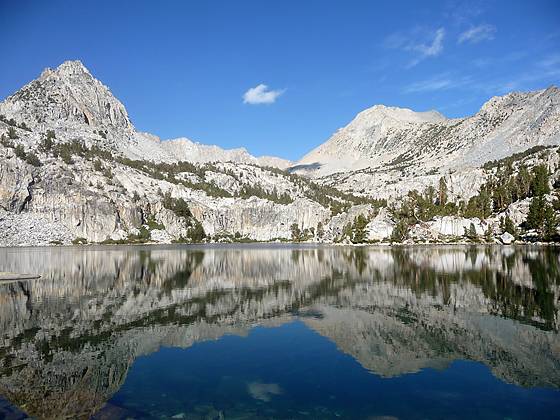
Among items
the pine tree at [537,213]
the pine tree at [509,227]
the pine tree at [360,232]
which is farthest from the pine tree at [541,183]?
the pine tree at [360,232]

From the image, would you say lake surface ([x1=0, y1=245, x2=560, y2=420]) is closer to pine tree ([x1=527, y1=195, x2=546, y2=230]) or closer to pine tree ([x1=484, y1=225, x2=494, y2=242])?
pine tree ([x1=527, y1=195, x2=546, y2=230])

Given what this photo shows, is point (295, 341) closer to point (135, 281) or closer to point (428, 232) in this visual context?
point (135, 281)

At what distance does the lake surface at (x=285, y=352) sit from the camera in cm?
1856

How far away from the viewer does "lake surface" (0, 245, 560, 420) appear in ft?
60.9

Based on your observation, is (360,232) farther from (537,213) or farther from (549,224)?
(549,224)

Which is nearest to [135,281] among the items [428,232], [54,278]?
[54,278]

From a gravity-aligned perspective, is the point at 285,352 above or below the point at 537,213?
below

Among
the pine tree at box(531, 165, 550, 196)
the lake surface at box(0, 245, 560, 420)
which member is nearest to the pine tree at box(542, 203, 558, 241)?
the pine tree at box(531, 165, 550, 196)

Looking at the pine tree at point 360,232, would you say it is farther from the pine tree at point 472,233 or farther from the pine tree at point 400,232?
the pine tree at point 472,233

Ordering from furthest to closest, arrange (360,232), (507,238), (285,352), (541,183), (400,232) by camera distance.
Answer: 1. (360,232)
2. (400,232)
3. (507,238)
4. (541,183)
5. (285,352)

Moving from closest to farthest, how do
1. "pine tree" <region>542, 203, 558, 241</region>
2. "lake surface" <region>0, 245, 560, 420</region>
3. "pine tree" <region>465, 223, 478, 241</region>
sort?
"lake surface" <region>0, 245, 560, 420</region>, "pine tree" <region>542, 203, 558, 241</region>, "pine tree" <region>465, 223, 478, 241</region>

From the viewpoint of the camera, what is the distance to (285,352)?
27.3m

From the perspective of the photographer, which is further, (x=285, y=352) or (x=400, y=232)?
(x=400, y=232)

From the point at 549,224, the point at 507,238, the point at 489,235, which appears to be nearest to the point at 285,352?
the point at 549,224
